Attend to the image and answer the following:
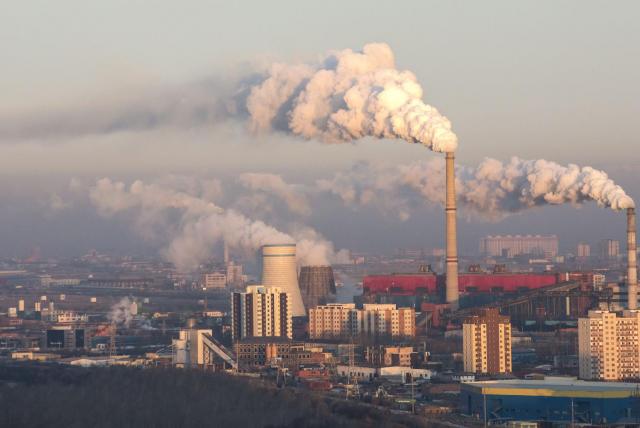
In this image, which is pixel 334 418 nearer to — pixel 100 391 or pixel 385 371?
pixel 100 391

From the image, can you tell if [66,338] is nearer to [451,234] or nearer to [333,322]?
[333,322]

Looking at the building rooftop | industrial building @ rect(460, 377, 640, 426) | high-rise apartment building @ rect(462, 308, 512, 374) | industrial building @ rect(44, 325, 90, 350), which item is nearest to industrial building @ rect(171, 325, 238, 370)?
industrial building @ rect(44, 325, 90, 350)

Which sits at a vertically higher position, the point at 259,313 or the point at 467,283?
the point at 467,283

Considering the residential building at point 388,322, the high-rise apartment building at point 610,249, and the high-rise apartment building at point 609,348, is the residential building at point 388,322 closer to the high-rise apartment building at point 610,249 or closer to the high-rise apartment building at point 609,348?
the high-rise apartment building at point 609,348

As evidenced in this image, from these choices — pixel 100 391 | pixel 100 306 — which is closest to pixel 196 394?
pixel 100 391

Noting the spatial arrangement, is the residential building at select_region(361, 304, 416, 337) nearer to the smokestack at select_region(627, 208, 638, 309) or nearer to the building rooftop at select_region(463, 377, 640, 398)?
the smokestack at select_region(627, 208, 638, 309)

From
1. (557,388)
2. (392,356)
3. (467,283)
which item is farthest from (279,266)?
(557,388)
